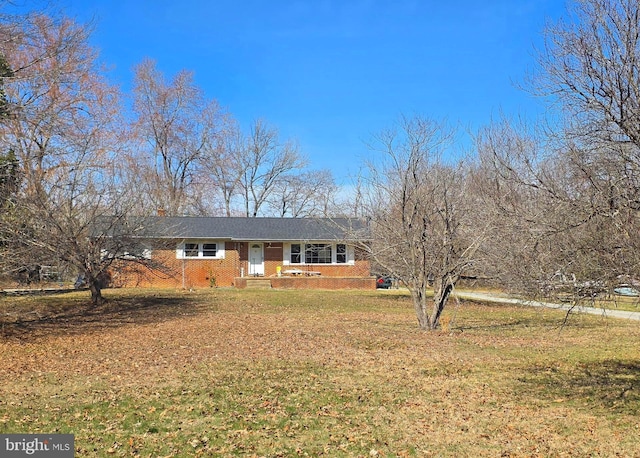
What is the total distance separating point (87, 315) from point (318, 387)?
11344 millimetres

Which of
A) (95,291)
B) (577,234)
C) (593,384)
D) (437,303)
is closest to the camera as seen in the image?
(577,234)

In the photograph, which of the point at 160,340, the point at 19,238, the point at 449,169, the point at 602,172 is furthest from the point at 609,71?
the point at 19,238

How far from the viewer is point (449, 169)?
1435cm

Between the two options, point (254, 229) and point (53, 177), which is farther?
point (254, 229)

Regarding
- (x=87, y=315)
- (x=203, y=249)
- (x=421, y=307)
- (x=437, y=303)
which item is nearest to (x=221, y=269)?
(x=203, y=249)

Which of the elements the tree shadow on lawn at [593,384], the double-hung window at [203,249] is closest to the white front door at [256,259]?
the double-hung window at [203,249]

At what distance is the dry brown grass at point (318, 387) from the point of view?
5.75 metres

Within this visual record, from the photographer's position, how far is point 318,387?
26.2 ft

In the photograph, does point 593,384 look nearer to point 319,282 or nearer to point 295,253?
point 319,282

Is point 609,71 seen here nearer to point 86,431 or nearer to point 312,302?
point 86,431

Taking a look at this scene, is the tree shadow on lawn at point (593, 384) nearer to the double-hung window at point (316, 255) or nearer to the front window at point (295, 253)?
the double-hung window at point (316, 255)

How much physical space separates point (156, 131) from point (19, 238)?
3028 centimetres

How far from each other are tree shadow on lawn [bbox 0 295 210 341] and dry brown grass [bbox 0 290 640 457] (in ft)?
0.47

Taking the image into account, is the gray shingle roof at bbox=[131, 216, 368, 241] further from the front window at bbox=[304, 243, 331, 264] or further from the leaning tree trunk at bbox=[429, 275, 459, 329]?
the leaning tree trunk at bbox=[429, 275, 459, 329]
